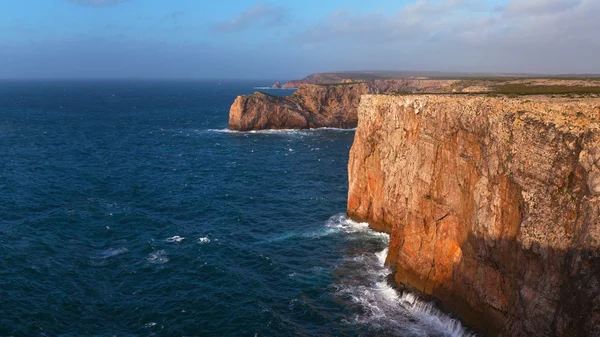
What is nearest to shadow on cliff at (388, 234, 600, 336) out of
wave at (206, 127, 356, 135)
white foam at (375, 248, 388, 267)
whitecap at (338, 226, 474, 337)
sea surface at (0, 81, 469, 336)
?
whitecap at (338, 226, 474, 337)

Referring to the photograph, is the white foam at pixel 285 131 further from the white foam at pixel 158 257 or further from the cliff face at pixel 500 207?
the white foam at pixel 158 257

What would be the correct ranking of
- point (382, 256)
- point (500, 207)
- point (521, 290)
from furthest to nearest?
point (382, 256), point (500, 207), point (521, 290)

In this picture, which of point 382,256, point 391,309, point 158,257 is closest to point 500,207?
point 391,309

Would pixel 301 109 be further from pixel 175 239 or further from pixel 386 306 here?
pixel 386 306

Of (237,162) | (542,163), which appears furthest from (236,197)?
(542,163)

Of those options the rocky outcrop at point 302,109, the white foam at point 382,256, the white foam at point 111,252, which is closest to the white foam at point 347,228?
the white foam at point 382,256

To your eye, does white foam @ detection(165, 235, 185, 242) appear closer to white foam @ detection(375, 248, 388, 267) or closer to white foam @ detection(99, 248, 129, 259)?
white foam @ detection(99, 248, 129, 259)

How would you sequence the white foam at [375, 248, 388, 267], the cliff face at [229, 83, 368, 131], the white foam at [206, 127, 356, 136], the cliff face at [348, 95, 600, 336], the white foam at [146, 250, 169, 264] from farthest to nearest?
the cliff face at [229, 83, 368, 131]
the white foam at [206, 127, 356, 136]
the white foam at [375, 248, 388, 267]
the white foam at [146, 250, 169, 264]
the cliff face at [348, 95, 600, 336]

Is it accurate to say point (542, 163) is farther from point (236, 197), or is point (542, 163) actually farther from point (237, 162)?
point (237, 162)
